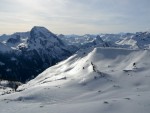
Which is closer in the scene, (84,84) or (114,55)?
(84,84)

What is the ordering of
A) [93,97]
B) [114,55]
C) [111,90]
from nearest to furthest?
1. [93,97]
2. [111,90]
3. [114,55]

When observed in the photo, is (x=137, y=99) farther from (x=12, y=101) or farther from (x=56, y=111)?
(x=12, y=101)

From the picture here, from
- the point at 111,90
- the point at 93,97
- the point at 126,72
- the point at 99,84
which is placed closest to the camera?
the point at 93,97

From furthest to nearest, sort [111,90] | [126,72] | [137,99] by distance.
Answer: [126,72], [111,90], [137,99]

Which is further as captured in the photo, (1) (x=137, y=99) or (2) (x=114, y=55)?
(2) (x=114, y=55)

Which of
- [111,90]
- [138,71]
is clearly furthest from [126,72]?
[111,90]

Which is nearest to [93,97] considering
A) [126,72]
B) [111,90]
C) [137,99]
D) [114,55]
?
[111,90]

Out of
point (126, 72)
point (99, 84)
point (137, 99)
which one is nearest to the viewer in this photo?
point (137, 99)

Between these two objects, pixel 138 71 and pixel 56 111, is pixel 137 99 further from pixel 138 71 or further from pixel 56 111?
pixel 138 71
